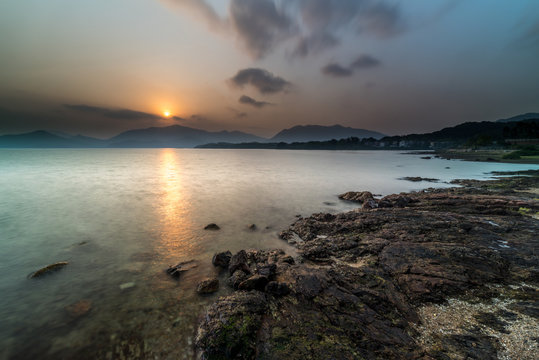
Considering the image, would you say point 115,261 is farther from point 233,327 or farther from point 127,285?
point 233,327

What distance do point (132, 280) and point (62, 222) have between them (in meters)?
12.3

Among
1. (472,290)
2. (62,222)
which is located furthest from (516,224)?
(62,222)

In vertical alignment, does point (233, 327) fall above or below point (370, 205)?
above

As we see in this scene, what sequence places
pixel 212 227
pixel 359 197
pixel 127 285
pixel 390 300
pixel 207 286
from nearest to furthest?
pixel 390 300 < pixel 207 286 < pixel 127 285 < pixel 212 227 < pixel 359 197

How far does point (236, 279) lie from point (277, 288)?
2041 millimetres

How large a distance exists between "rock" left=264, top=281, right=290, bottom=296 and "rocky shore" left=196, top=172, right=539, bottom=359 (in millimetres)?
31

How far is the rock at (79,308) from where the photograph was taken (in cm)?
678

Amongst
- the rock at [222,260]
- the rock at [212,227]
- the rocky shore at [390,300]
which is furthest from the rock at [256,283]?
the rock at [212,227]

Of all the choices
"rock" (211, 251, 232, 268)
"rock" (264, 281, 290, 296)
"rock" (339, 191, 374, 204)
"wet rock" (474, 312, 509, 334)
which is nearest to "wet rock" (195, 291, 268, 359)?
"rock" (264, 281, 290, 296)

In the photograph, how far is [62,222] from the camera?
51.1ft

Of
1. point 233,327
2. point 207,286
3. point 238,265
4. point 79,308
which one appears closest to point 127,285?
point 79,308

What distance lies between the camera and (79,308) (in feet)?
23.1

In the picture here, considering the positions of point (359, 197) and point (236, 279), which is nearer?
point (236, 279)

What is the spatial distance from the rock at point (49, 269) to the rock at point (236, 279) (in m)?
8.23
